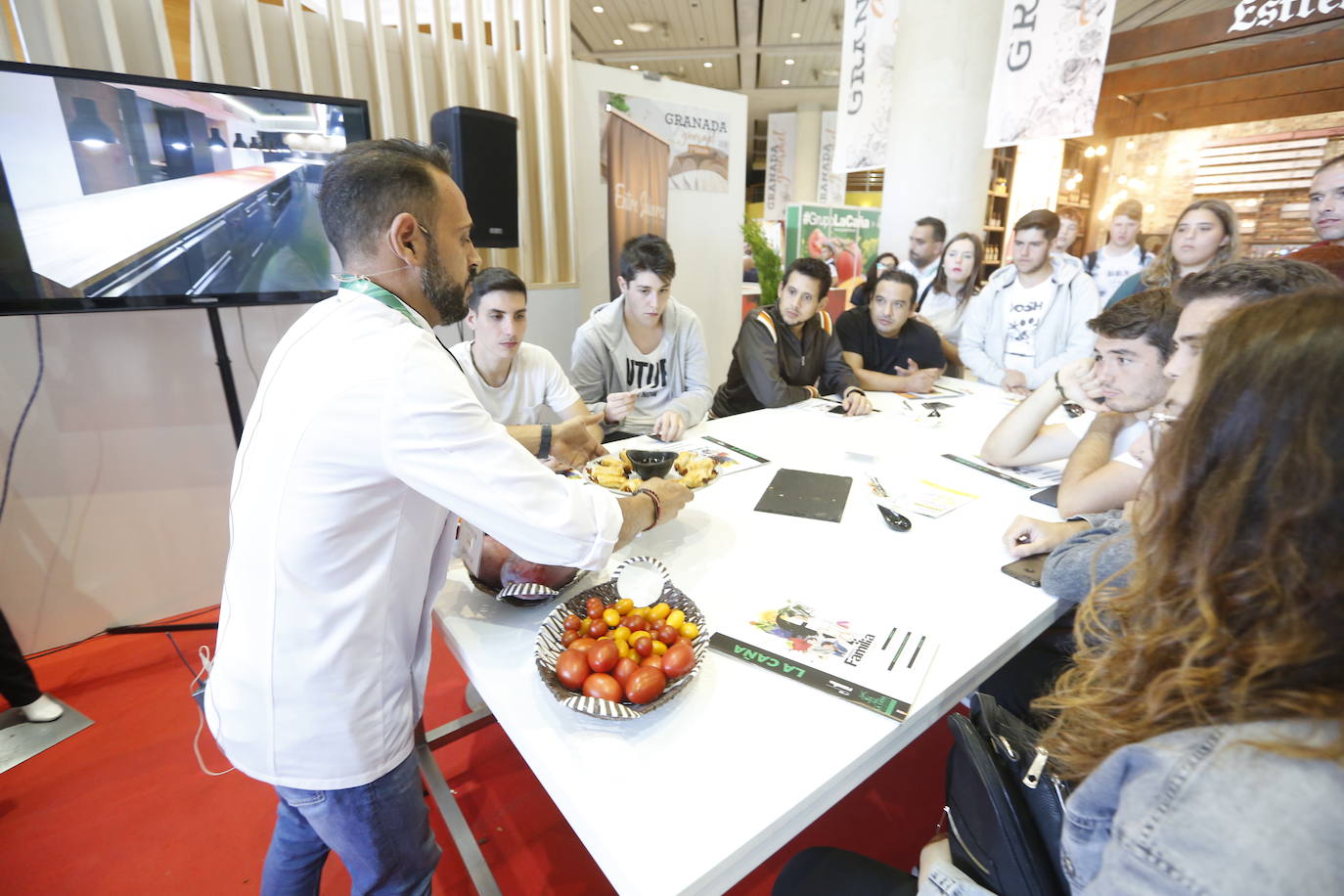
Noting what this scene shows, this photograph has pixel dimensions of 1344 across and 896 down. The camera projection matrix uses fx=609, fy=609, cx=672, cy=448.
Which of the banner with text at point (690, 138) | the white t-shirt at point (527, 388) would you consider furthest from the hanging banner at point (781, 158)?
the white t-shirt at point (527, 388)

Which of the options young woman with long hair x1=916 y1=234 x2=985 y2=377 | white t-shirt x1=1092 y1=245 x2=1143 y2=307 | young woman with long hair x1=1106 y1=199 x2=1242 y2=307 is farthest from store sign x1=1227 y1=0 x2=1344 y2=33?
white t-shirt x1=1092 y1=245 x2=1143 y2=307

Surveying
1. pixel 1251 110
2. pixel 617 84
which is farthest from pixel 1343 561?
pixel 1251 110

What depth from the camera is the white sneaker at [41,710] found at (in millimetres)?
2070

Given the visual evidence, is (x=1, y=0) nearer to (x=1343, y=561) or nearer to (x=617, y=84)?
(x=617, y=84)

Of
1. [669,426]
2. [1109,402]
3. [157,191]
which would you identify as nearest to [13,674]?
[157,191]

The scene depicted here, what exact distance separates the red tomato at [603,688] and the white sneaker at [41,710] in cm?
238

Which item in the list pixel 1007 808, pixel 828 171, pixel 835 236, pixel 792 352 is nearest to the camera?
pixel 1007 808

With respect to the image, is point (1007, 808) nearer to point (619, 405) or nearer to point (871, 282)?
point (619, 405)

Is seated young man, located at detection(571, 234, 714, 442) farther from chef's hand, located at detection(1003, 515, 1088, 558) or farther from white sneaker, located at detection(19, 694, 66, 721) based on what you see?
white sneaker, located at detection(19, 694, 66, 721)

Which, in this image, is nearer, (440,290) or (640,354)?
(440,290)

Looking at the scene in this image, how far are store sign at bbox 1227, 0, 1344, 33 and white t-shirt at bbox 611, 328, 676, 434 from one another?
353 cm

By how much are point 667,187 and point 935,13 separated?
2105 mm

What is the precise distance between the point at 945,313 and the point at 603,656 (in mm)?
3862

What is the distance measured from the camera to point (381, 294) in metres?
0.99
